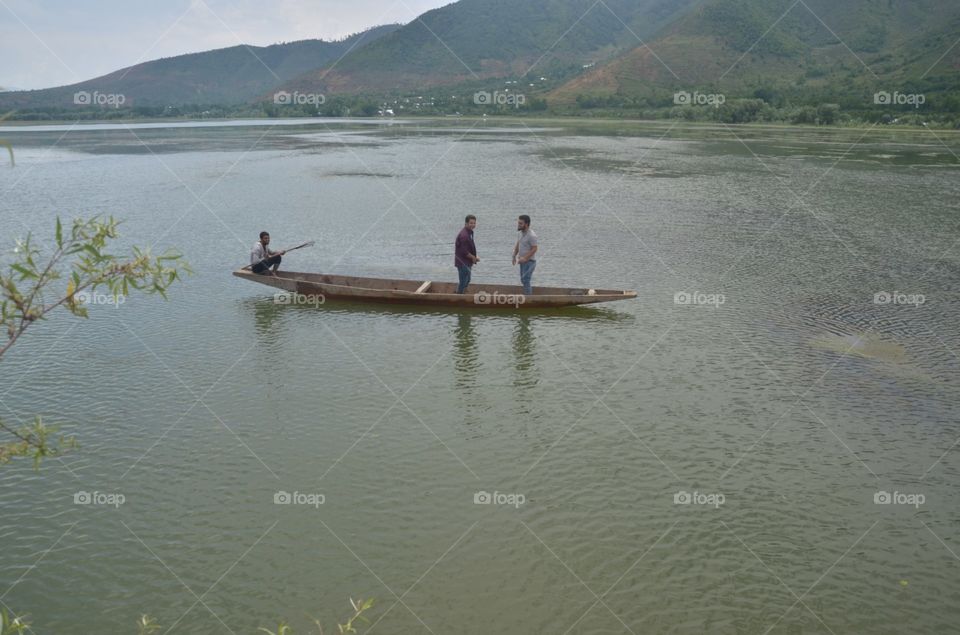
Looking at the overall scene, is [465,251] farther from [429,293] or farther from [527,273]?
[527,273]

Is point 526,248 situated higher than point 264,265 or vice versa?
point 526,248

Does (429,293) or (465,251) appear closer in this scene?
(465,251)

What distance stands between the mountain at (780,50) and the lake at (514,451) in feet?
293

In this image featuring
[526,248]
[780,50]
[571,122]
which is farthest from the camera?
[780,50]

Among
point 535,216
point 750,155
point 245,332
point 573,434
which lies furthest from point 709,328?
point 750,155

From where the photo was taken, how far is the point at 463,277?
1723cm

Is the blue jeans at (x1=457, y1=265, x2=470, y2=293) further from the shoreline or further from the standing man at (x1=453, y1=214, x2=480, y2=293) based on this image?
the shoreline

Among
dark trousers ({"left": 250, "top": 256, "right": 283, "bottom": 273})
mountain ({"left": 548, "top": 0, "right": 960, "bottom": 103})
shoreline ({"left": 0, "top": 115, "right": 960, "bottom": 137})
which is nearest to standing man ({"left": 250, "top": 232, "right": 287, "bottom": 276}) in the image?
dark trousers ({"left": 250, "top": 256, "right": 283, "bottom": 273})

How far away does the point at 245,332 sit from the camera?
1609cm

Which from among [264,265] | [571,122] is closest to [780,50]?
[571,122]

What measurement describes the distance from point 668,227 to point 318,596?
22764 mm

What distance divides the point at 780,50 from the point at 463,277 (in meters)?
132

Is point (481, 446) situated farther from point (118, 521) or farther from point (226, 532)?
point (118, 521)

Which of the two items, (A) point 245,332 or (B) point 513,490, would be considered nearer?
(B) point 513,490
